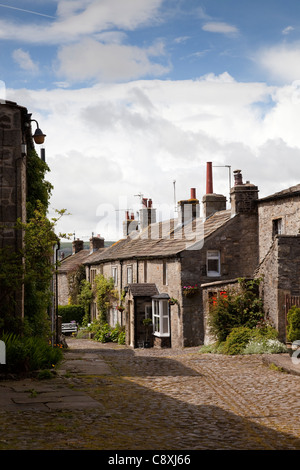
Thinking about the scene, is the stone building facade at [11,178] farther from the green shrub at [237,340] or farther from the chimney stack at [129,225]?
the chimney stack at [129,225]

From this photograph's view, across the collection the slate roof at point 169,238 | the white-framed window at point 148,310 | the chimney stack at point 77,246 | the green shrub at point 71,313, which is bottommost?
the green shrub at point 71,313

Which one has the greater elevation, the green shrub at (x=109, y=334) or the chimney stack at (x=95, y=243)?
the chimney stack at (x=95, y=243)

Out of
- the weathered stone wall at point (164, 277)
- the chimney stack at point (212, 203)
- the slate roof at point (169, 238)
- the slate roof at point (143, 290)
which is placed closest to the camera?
the weathered stone wall at point (164, 277)

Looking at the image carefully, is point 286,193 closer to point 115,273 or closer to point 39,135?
point 39,135

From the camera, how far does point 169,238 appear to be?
31906 millimetres

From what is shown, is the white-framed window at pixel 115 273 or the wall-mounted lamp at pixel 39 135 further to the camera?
the white-framed window at pixel 115 273

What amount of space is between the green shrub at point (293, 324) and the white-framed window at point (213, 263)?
34.5 ft

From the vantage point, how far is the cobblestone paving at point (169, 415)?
7309 millimetres

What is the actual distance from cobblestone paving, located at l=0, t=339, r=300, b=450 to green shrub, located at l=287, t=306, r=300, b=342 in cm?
279

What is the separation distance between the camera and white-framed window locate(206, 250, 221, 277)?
28.1 m

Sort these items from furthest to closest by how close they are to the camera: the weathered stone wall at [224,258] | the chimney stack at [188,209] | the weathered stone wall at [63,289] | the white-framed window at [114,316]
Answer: the weathered stone wall at [63,289]
the white-framed window at [114,316]
the chimney stack at [188,209]
the weathered stone wall at [224,258]

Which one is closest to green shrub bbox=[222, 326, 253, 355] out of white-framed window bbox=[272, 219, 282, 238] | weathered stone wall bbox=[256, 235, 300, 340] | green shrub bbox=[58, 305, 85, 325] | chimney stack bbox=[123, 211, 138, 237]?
weathered stone wall bbox=[256, 235, 300, 340]

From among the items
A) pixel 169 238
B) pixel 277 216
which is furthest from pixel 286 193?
pixel 169 238

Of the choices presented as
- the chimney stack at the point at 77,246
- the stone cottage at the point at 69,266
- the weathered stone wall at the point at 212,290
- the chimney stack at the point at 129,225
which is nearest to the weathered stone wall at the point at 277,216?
the weathered stone wall at the point at 212,290
